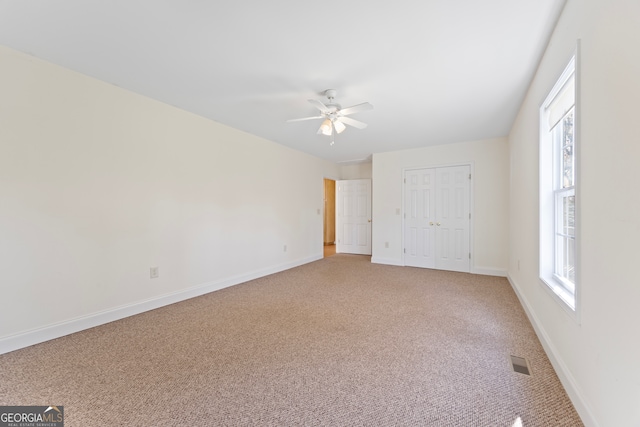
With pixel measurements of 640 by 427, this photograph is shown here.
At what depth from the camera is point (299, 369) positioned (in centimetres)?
185

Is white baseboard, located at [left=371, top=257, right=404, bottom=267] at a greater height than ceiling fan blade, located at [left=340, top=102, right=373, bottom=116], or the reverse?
ceiling fan blade, located at [left=340, top=102, right=373, bottom=116]

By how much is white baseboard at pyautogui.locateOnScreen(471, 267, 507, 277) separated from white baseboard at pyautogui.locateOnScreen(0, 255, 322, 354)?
411 cm

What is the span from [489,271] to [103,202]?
5658mm

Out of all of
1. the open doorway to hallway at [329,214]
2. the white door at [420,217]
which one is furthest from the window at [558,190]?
the open doorway to hallway at [329,214]

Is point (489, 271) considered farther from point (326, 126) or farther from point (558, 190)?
point (326, 126)

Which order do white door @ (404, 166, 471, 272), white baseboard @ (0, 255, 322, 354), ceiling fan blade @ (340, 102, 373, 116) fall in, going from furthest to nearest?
white door @ (404, 166, 471, 272), ceiling fan blade @ (340, 102, 373, 116), white baseboard @ (0, 255, 322, 354)

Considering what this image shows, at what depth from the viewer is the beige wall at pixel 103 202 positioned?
2115mm

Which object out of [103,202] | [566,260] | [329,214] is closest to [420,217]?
[566,260]

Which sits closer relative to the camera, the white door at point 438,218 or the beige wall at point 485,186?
the beige wall at point 485,186

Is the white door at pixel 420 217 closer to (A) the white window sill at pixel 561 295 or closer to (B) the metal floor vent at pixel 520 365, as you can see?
(A) the white window sill at pixel 561 295

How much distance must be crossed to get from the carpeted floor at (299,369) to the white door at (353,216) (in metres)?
3.56

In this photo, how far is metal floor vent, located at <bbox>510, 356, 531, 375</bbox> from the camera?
5.98 feet

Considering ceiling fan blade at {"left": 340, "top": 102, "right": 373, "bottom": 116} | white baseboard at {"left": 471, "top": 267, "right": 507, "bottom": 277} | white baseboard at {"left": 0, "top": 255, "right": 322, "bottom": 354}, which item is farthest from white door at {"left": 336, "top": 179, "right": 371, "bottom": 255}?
ceiling fan blade at {"left": 340, "top": 102, "right": 373, "bottom": 116}

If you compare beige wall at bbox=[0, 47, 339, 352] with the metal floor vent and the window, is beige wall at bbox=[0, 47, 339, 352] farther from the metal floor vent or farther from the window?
the window
